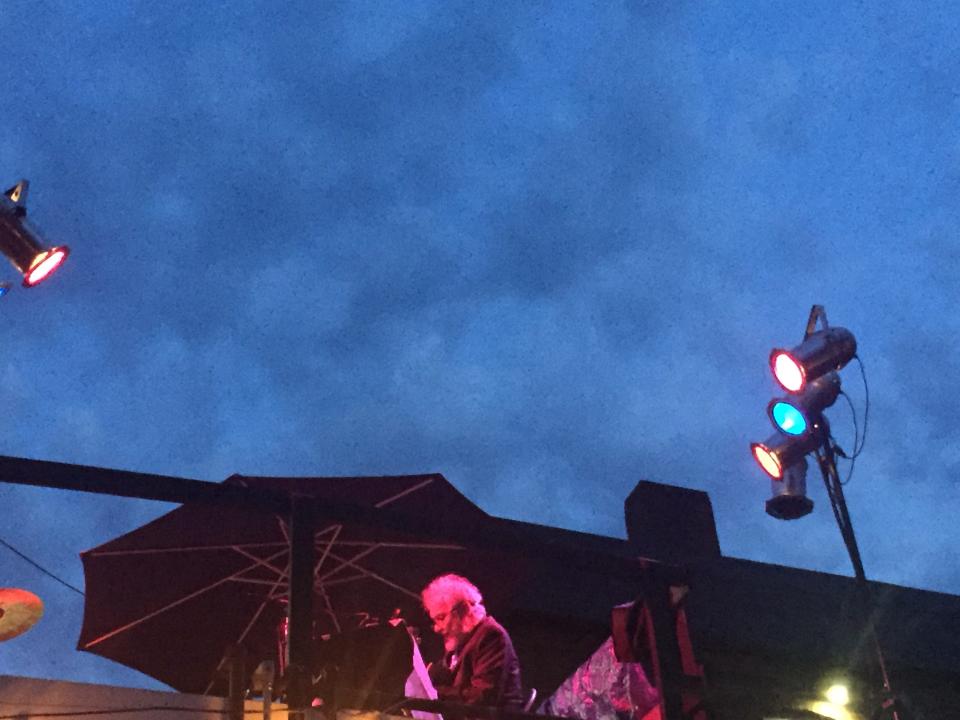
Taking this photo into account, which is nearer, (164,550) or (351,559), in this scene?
(164,550)

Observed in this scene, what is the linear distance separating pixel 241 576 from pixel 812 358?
4.24 meters

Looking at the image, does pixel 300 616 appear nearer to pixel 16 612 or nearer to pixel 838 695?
pixel 16 612

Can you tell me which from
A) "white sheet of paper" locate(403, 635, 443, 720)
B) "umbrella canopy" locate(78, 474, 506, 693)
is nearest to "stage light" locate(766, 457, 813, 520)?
"umbrella canopy" locate(78, 474, 506, 693)

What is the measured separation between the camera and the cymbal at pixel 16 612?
19.4 feet

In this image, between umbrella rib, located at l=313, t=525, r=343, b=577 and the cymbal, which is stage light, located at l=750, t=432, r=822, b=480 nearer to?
umbrella rib, located at l=313, t=525, r=343, b=577

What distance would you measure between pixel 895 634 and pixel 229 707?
12.3 meters

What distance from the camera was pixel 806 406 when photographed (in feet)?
23.0

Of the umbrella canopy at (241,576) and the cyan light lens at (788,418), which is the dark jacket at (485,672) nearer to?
the umbrella canopy at (241,576)

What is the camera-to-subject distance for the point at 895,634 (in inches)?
539

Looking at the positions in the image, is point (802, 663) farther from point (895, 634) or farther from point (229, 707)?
point (229, 707)

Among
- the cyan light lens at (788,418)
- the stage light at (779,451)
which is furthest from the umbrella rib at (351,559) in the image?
the stage light at (779,451)

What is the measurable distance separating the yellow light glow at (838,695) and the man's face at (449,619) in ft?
28.5

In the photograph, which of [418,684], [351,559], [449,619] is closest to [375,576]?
[351,559]

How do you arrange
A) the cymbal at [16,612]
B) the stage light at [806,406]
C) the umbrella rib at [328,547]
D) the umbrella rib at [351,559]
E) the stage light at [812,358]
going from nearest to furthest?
the cymbal at [16,612] < the umbrella rib at [328,547] < the umbrella rib at [351,559] < the stage light at [806,406] < the stage light at [812,358]
